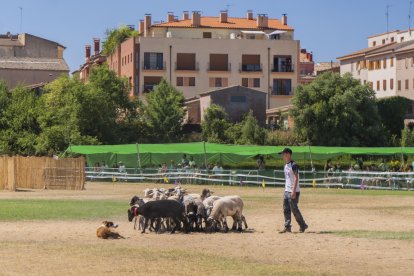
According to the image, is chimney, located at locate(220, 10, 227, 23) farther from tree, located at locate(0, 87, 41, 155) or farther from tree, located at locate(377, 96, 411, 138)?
tree, located at locate(0, 87, 41, 155)

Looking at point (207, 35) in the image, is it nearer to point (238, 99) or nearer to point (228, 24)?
point (228, 24)

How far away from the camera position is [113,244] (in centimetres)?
2400

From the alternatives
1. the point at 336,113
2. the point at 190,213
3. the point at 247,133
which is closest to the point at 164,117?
the point at 247,133

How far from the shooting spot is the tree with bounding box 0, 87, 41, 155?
92938 mm

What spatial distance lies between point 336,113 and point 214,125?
1259 centimetres

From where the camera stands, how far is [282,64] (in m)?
128

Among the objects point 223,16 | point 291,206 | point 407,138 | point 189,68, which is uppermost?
point 223,16

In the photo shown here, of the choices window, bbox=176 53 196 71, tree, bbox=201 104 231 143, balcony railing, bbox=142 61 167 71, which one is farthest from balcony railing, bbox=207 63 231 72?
tree, bbox=201 104 231 143

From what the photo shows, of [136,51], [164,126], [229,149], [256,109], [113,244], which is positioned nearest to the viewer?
[113,244]

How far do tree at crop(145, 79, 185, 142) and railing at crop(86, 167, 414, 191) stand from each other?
2995 centimetres

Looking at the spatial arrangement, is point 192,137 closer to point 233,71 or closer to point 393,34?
point 233,71

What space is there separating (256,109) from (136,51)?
20885 mm

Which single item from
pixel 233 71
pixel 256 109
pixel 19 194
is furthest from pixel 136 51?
pixel 19 194

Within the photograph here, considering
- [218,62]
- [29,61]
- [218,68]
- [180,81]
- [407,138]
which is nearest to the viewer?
[407,138]
